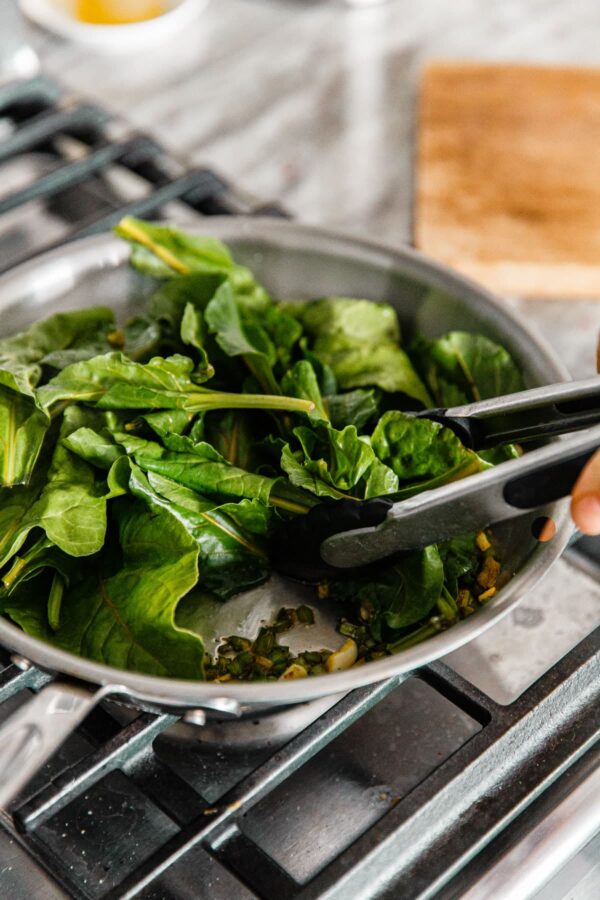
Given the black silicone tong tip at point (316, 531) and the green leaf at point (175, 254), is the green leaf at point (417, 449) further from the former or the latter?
the green leaf at point (175, 254)

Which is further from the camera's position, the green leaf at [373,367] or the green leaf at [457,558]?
the green leaf at [373,367]

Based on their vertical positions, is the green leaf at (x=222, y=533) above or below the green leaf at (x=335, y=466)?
below

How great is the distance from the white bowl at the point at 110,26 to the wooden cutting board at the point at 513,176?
13.2 inches

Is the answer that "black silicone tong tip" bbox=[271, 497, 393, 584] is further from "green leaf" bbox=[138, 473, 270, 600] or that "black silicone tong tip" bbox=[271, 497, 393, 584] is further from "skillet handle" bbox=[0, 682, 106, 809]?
"skillet handle" bbox=[0, 682, 106, 809]

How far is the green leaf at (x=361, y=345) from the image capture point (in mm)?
761

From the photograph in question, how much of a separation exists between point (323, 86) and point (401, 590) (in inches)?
33.0

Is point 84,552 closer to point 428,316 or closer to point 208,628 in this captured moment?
point 208,628

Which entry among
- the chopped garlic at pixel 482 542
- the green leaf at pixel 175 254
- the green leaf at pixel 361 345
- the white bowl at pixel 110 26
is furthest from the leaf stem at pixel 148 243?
the white bowl at pixel 110 26

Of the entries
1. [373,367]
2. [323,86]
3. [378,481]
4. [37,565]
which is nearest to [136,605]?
[37,565]

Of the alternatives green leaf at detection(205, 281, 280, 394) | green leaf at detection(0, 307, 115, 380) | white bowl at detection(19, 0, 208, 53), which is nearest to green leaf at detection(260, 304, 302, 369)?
green leaf at detection(205, 281, 280, 394)

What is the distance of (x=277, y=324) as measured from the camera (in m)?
0.81

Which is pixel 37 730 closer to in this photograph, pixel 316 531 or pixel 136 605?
pixel 136 605

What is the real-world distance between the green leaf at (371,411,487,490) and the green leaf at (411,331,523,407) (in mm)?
110

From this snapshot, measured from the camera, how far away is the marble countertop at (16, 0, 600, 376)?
44.4 inches
